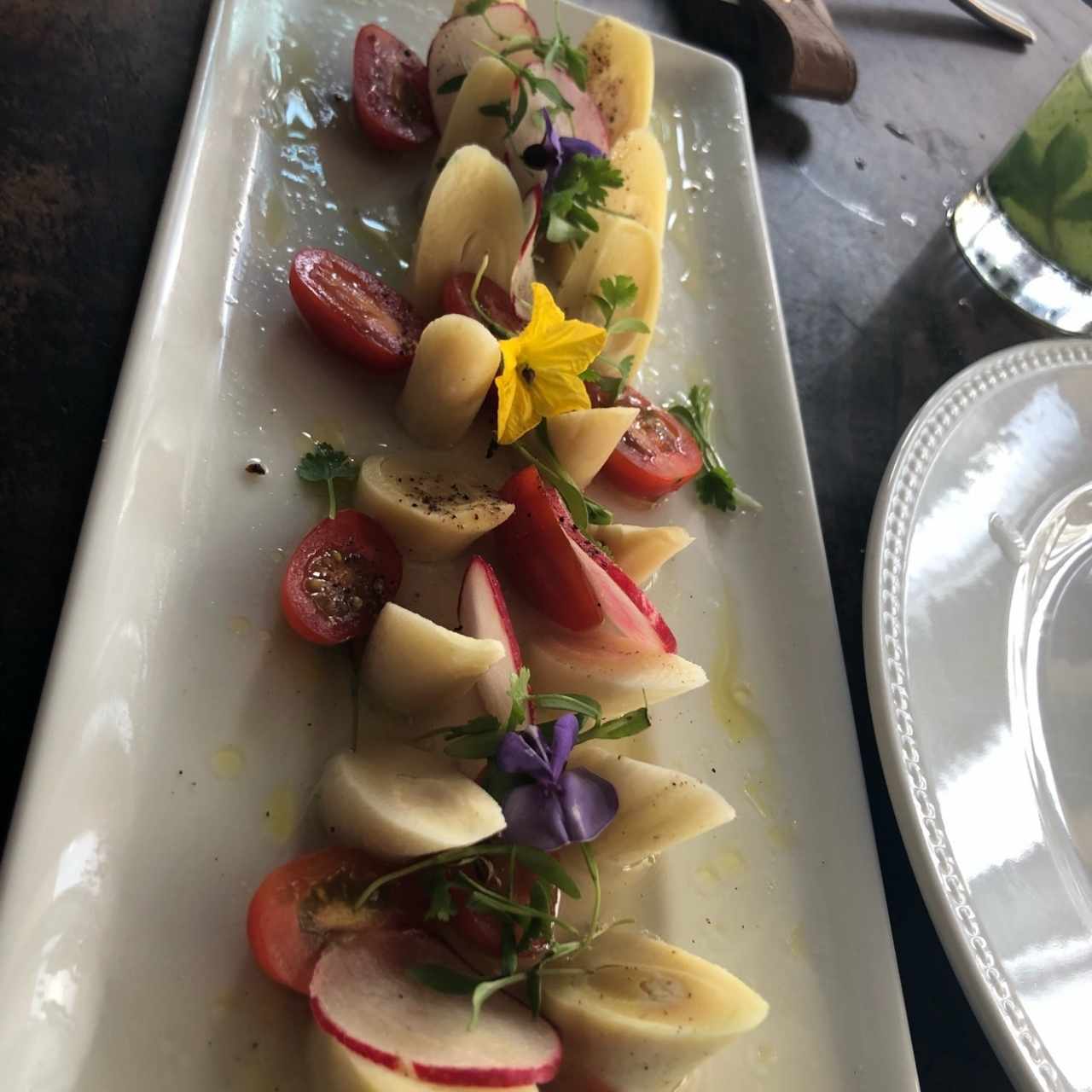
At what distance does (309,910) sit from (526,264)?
80 cm

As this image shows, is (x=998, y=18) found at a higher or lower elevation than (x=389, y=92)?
higher

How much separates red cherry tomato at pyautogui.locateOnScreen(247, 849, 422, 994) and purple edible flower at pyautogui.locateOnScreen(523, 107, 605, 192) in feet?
2.93

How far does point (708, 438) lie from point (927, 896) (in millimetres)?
626

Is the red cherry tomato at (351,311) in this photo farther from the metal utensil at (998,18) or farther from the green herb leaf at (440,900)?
the metal utensil at (998,18)

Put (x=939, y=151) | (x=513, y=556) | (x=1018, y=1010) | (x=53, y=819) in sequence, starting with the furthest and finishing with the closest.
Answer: (x=939, y=151)
(x=513, y=556)
(x=1018, y=1010)
(x=53, y=819)

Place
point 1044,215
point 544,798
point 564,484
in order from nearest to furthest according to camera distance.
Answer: point 544,798 < point 564,484 < point 1044,215

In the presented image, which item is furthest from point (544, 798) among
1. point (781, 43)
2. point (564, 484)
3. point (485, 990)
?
point (781, 43)

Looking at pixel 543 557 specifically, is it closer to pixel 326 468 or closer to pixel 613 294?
pixel 326 468

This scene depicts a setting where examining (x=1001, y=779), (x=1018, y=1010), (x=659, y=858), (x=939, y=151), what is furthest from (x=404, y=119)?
(x=939, y=151)

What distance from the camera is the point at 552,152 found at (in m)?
1.25

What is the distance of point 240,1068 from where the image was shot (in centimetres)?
69

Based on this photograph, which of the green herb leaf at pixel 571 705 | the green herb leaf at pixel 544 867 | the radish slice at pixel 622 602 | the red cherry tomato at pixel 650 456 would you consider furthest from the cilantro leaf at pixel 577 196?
the green herb leaf at pixel 544 867

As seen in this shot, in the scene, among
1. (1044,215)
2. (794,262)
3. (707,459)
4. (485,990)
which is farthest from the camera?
(794,262)

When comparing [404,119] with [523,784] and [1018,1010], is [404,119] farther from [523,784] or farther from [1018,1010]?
[1018,1010]
